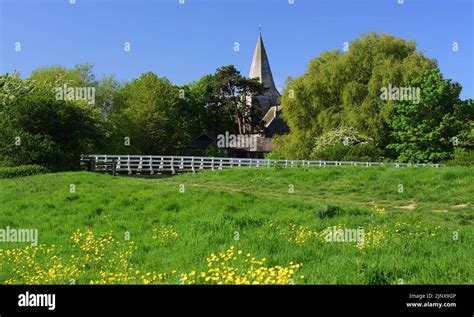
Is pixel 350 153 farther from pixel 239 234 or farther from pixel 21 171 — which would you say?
pixel 239 234

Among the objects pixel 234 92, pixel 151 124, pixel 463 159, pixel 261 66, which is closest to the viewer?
pixel 463 159

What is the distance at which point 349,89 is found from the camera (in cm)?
4734

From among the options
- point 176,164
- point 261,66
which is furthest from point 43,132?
point 261,66

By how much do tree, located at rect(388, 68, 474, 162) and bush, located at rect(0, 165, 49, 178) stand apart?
30.3 metres

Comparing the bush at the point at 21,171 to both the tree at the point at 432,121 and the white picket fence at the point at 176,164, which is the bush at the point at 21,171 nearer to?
the white picket fence at the point at 176,164

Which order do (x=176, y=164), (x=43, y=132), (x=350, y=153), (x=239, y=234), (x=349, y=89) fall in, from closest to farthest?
(x=239, y=234) < (x=43, y=132) < (x=350, y=153) < (x=176, y=164) < (x=349, y=89)

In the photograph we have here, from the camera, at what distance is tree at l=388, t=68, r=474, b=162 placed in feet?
134

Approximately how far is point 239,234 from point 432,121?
3643 centimetres

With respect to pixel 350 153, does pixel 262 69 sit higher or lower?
higher

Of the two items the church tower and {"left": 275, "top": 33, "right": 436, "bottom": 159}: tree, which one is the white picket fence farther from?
the church tower

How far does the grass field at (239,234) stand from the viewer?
7.11 meters

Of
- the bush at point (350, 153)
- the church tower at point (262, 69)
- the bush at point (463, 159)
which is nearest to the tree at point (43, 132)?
the bush at point (350, 153)

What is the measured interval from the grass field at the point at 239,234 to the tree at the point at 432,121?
22.2 meters

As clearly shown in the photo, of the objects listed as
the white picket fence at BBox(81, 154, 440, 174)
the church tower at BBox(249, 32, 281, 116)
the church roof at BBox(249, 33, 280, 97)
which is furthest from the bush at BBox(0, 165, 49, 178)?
the church roof at BBox(249, 33, 280, 97)
